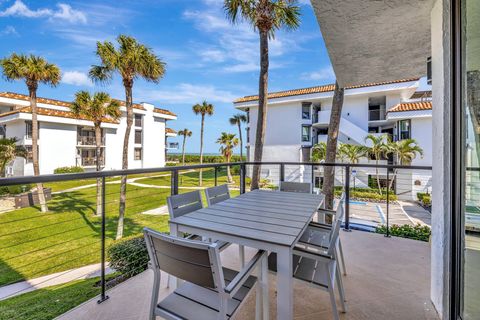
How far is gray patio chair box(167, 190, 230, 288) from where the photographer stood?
6.08 ft

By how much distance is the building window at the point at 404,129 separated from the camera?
44.9 feet

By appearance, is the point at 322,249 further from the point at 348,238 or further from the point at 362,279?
the point at 348,238

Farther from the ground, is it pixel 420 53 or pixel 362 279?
pixel 420 53

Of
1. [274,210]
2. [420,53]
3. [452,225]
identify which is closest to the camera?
[452,225]

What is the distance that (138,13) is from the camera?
31.6ft

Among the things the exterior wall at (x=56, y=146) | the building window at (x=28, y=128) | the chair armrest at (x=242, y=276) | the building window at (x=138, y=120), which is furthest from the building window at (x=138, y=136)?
the chair armrest at (x=242, y=276)

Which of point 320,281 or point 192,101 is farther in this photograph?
point 192,101

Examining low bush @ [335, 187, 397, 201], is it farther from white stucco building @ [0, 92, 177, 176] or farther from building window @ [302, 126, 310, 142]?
white stucco building @ [0, 92, 177, 176]

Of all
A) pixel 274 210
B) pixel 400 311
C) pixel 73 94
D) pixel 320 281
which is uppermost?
pixel 73 94

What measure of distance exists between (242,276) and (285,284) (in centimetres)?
26

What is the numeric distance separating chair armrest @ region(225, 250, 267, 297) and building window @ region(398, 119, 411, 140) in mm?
15519

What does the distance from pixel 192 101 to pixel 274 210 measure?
21074 mm

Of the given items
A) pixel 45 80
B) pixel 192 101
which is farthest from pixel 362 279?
pixel 192 101

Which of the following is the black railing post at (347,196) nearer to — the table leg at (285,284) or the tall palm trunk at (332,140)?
the tall palm trunk at (332,140)
